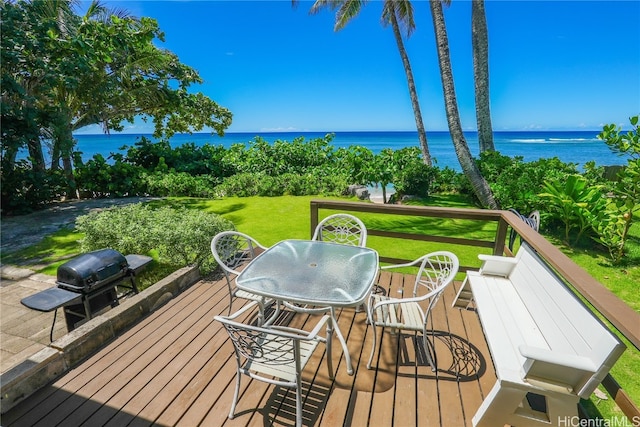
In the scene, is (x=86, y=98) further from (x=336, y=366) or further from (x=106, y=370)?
(x=336, y=366)

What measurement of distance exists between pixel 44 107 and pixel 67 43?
190 centimetres

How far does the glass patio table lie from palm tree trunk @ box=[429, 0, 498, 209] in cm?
422

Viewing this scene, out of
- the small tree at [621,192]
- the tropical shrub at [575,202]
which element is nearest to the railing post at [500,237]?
the small tree at [621,192]

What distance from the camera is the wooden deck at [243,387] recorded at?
6.31 feet

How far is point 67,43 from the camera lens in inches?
265

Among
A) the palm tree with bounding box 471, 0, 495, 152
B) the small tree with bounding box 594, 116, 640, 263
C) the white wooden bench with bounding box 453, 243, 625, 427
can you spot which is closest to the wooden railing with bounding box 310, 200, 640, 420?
the white wooden bench with bounding box 453, 243, 625, 427

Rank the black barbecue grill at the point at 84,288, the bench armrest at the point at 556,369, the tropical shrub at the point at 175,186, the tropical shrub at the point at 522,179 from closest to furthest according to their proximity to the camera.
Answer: the bench armrest at the point at 556,369, the black barbecue grill at the point at 84,288, the tropical shrub at the point at 522,179, the tropical shrub at the point at 175,186

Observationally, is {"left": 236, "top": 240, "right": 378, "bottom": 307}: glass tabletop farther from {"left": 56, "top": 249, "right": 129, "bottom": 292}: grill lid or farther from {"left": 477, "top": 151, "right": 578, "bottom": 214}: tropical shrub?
{"left": 477, "top": 151, "right": 578, "bottom": 214}: tropical shrub

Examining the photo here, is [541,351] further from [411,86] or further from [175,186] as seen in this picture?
[411,86]

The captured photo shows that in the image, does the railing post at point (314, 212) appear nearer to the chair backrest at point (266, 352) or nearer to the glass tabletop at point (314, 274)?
the glass tabletop at point (314, 274)

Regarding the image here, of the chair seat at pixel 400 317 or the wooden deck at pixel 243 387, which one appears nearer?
the wooden deck at pixel 243 387

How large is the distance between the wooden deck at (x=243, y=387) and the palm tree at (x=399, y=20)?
8.89 metres

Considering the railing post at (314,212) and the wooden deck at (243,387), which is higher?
the railing post at (314,212)

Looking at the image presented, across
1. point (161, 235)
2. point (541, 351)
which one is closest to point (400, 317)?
point (541, 351)
